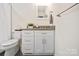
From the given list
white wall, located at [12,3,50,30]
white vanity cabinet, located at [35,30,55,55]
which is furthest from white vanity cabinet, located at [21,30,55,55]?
white wall, located at [12,3,50,30]

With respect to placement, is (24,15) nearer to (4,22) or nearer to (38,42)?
(4,22)

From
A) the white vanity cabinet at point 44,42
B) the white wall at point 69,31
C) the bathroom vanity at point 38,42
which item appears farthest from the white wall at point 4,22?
Result: the white wall at point 69,31

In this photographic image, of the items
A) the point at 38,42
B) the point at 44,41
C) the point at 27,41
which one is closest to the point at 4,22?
the point at 27,41

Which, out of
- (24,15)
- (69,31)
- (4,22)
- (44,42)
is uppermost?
(24,15)

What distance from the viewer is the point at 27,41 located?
8.67 feet

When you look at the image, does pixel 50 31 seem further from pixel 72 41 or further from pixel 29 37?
pixel 72 41

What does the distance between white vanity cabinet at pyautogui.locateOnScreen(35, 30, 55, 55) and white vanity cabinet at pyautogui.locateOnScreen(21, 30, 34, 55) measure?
123mm

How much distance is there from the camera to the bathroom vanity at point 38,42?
264cm

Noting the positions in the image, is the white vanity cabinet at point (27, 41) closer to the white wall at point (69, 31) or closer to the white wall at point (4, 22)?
the white wall at point (4, 22)

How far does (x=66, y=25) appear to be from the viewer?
1.51 meters

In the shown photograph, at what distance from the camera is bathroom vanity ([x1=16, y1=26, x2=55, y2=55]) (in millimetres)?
2643

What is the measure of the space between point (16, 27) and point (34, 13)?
63cm

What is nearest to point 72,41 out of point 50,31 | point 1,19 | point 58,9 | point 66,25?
point 66,25

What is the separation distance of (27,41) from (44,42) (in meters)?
0.42
